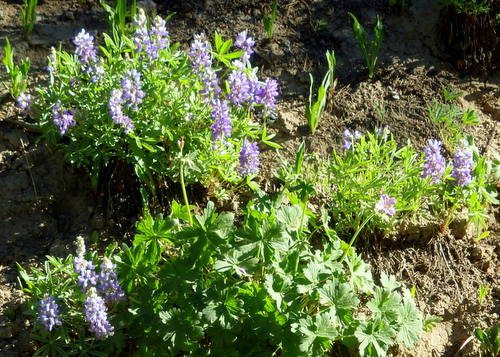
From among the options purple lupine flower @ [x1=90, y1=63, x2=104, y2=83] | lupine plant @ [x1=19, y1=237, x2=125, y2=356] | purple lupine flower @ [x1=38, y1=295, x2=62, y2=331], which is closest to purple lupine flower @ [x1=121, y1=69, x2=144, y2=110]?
purple lupine flower @ [x1=90, y1=63, x2=104, y2=83]

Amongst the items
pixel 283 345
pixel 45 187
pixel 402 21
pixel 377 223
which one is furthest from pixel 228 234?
pixel 402 21

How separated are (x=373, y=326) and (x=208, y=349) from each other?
2.29 ft

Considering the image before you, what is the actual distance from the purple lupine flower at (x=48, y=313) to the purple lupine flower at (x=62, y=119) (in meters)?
0.77

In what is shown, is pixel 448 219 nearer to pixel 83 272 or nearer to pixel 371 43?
pixel 371 43

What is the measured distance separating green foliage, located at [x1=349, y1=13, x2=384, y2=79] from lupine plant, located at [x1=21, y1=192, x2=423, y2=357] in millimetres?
1568

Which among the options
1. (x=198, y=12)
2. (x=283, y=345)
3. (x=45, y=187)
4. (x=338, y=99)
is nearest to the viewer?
(x=283, y=345)

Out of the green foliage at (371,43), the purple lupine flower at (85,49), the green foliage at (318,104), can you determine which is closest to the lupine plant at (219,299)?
the purple lupine flower at (85,49)

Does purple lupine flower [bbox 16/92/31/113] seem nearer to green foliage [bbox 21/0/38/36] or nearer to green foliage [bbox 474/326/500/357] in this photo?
green foliage [bbox 21/0/38/36]

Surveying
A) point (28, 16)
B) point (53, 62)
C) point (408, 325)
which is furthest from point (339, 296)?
point (28, 16)

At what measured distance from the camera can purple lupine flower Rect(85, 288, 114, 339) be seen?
263 centimetres

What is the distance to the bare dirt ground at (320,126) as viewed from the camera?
10.9ft

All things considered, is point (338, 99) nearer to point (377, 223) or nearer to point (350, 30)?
point (350, 30)

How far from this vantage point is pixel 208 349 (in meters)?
2.85

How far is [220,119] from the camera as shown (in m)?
3.08
